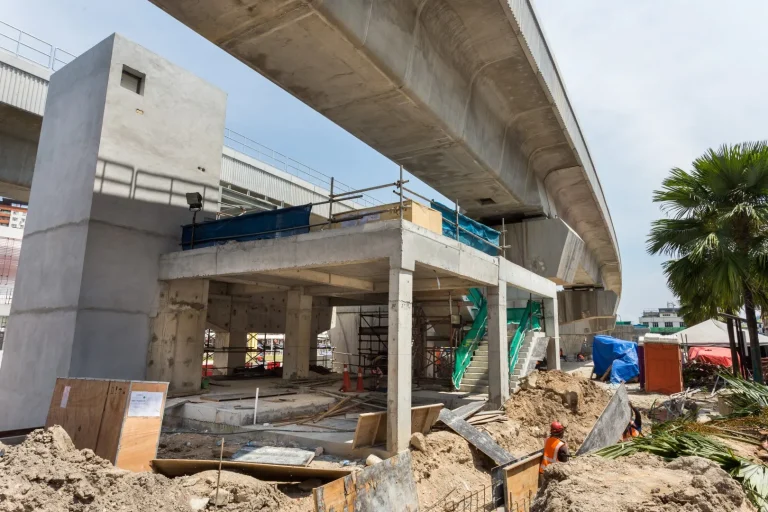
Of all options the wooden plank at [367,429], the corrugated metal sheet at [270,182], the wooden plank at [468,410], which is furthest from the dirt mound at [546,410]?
the corrugated metal sheet at [270,182]

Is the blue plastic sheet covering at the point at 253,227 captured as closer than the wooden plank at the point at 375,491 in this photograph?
No

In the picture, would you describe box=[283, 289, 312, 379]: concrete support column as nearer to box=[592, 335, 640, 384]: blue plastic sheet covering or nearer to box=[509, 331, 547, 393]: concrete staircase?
box=[509, 331, 547, 393]: concrete staircase

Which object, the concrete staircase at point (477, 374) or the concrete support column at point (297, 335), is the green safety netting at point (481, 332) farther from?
the concrete support column at point (297, 335)

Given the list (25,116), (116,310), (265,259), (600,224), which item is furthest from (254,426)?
(600,224)

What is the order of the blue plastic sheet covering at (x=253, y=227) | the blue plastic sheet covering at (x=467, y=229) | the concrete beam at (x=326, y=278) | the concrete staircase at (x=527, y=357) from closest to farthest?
1. the blue plastic sheet covering at (x=253, y=227)
2. the blue plastic sheet covering at (x=467, y=229)
3. the concrete beam at (x=326, y=278)
4. the concrete staircase at (x=527, y=357)

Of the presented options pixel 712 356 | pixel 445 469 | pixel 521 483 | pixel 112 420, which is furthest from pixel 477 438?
pixel 712 356

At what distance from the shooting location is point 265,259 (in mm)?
11922

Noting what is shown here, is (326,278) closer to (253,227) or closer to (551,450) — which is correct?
(253,227)

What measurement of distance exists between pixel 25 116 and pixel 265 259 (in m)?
11.1

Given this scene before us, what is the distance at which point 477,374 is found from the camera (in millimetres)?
16469

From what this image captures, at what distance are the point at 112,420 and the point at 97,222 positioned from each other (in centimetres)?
724

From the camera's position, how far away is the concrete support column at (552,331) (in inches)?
720

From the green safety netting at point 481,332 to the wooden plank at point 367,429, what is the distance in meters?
6.17

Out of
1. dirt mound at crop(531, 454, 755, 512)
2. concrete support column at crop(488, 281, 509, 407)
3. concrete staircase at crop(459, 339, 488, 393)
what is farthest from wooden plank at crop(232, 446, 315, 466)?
concrete staircase at crop(459, 339, 488, 393)
